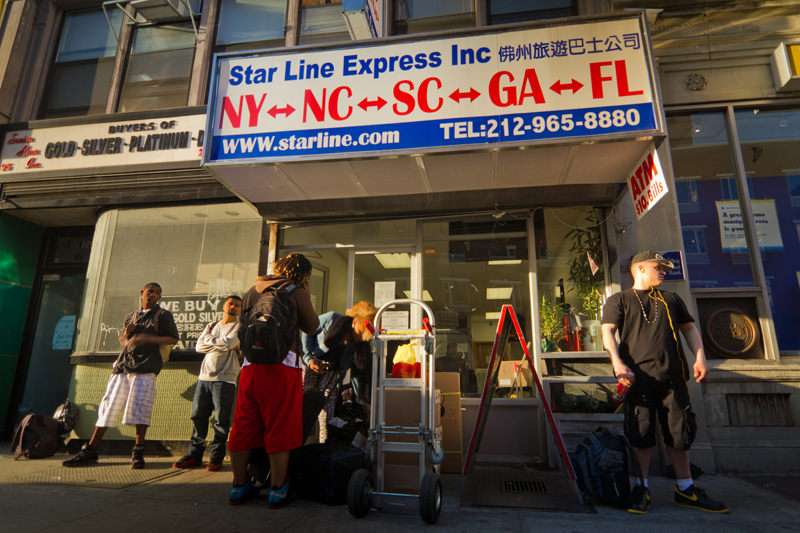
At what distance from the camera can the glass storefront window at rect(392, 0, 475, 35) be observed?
6.96 m

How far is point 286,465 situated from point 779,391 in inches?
194

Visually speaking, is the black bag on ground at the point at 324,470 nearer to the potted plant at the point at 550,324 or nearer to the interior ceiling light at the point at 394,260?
the potted plant at the point at 550,324

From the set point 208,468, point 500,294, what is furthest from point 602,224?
point 208,468

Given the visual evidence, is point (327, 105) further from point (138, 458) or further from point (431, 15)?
point (138, 458)

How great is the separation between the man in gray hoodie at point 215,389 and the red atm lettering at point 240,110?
2.28m

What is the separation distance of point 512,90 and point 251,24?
5103 millimetres

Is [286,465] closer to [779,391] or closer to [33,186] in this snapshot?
[779,391]

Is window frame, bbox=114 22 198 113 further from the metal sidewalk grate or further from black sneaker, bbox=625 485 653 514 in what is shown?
black sneaker, bbox=625 485 653 514

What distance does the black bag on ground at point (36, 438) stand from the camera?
5.31m

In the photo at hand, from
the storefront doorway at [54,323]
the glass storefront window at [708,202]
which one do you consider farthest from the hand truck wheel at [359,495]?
the storefront doorway at [54,323]

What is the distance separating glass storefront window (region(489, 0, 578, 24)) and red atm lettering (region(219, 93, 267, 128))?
12.8 feet

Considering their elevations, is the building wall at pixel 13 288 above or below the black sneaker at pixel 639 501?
above

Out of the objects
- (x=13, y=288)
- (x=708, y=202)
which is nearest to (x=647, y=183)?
(x=708, y=202)

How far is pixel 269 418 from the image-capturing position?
3238 millimetres
